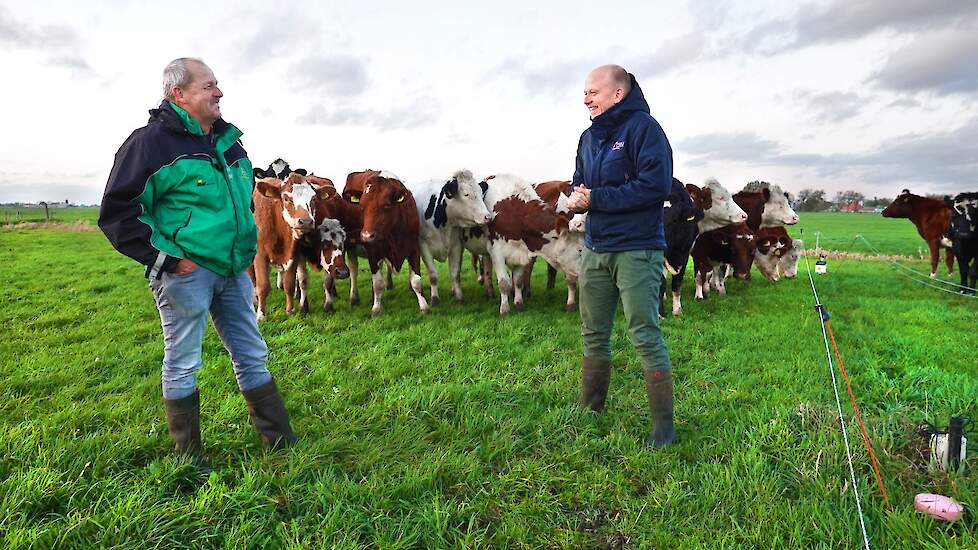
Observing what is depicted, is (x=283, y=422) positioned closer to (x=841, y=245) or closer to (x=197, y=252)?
(x=197, y=252)

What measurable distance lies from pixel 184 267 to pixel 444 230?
6.08 meters

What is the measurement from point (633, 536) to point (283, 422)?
2264 mm

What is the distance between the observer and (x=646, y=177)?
11.0 ft

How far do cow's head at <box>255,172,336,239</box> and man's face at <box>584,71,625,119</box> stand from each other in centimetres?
444

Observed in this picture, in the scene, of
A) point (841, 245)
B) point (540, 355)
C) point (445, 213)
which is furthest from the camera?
point (841, 245)

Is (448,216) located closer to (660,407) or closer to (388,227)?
(388,227)

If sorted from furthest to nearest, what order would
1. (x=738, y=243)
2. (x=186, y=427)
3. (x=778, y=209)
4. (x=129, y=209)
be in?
1. (x=778, y=209)
2. (x=738, y=243)
3. (x=186, y=427)
4. (x=129, y=209)

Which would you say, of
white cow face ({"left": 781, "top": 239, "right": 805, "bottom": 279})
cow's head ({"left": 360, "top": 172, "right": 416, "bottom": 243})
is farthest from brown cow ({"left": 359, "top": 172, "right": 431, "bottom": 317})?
white cow face ({"left": 781, "top": 239, "right": 805, "bottom": 279})

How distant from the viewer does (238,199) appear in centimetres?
318

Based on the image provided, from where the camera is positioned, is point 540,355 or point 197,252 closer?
point 197,252

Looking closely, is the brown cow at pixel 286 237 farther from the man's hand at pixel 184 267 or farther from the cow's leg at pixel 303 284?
the man's hand at pixel 184 267

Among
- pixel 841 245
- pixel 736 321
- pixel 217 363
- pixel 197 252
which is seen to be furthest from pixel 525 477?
pixel 841 245

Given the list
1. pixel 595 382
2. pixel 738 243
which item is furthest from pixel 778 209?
pixel 595 382

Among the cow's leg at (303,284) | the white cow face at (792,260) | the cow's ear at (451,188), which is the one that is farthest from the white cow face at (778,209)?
the cow's leg at (303,284)
